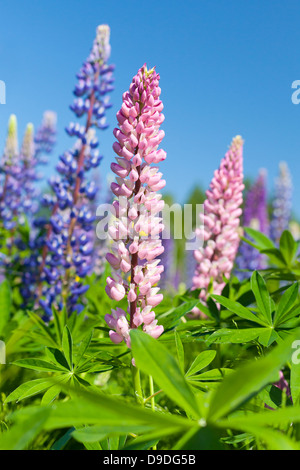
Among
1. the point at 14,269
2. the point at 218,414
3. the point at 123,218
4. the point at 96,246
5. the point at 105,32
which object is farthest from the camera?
the point at 96,246

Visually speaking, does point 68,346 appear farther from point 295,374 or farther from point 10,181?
point 10,181

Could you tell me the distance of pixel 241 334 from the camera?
1.24m

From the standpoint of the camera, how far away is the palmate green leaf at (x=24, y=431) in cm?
57

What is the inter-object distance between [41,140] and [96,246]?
114 inches

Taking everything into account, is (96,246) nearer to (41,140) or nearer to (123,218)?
(41,140)

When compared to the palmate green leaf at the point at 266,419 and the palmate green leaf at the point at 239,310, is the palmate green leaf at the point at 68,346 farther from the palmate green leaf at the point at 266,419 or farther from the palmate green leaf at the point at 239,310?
the palmate green leaf at the point at 266,419

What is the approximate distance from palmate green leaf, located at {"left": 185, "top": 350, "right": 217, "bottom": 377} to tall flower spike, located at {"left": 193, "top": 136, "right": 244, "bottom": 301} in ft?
2.83

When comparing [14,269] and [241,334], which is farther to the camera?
[14,269]

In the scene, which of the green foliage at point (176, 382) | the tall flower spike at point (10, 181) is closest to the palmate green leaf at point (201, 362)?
the green foliage at point (176, 382)

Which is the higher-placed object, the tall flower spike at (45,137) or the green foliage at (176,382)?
the tall flower spike at (45,137)

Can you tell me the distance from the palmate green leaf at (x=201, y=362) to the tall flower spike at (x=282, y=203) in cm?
625

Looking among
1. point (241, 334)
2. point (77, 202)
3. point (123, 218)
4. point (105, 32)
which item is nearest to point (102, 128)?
point (77, 202)
